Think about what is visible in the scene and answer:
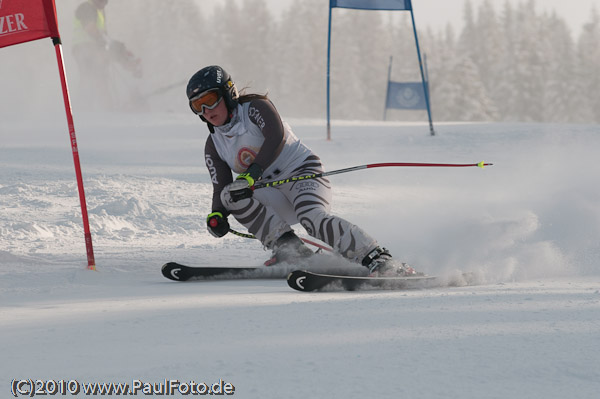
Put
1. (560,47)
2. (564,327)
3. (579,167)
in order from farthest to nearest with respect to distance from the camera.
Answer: (560,47) → (579,167) → (564,327)

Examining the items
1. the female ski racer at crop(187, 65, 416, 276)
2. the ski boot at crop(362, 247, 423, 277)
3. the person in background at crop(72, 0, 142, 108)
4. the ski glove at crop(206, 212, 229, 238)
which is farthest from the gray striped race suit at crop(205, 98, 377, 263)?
the person in background at crop(72, 0, 142, 108)

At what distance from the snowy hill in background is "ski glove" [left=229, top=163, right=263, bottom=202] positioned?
20.2 inches

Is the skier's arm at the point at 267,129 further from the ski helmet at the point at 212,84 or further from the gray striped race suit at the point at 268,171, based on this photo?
the ski helmet at the point at 212,84

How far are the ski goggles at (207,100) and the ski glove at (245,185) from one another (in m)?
0.45

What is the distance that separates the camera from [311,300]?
112 inches

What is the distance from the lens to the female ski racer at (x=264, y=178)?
147 inches

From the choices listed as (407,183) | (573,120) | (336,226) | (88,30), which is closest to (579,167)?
(407,183)

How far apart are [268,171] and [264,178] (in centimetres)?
5

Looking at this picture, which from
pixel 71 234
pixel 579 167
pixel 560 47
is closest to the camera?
pixel 71 234

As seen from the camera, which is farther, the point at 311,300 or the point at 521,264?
the point at 521,264

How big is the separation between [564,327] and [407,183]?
6763mm

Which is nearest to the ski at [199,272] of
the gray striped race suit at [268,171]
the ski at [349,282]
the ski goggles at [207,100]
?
the gray striped race suit at [268,171]

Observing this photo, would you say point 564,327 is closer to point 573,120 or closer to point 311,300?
point 311,300

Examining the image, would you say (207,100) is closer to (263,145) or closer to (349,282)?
(263,145)
